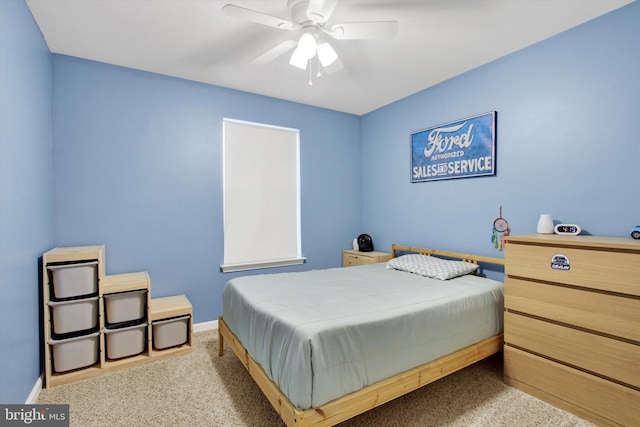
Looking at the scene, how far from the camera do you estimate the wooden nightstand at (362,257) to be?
3.82 metres

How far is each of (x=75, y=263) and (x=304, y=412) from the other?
216 centimetres

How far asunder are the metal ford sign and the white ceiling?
56 cm

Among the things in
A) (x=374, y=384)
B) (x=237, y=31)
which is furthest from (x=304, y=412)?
(x=237, y=31)

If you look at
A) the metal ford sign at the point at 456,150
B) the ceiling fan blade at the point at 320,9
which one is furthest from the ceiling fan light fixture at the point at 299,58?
the metal ford sign at the point at 456,150

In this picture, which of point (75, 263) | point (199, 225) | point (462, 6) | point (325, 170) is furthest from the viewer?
point (325, 170)

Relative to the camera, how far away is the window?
3490mm

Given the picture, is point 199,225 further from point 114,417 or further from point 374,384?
point 374,384

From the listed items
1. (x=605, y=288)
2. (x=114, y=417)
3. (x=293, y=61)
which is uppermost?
(x=293, y=61)

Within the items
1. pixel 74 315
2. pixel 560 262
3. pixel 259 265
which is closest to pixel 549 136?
pixel 560 262

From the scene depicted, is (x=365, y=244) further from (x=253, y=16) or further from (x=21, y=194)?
(x=21, y=194)

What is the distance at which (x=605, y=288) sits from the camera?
177cm

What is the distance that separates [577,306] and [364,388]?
4.84 feet

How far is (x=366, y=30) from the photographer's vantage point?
1936mm
